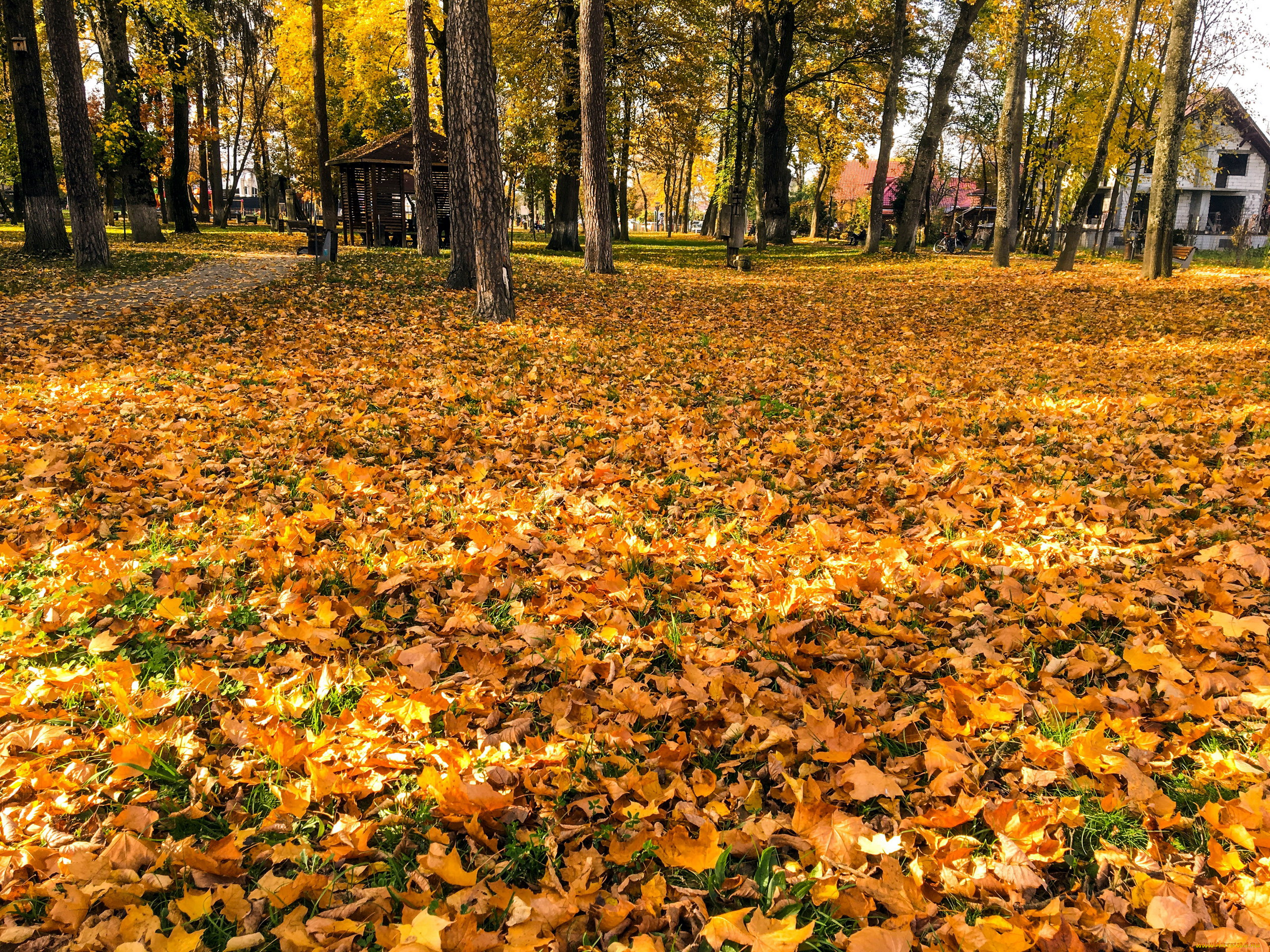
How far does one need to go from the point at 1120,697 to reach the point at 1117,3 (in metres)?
29.7

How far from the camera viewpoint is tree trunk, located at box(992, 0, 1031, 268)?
17.7 meters

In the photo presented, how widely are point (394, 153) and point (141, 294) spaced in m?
16.8

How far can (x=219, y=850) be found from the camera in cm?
189

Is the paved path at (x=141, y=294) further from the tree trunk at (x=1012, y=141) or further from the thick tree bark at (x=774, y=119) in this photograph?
the tree trunk at (x=1012, y=141)

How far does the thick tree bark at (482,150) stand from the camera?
8.93 m

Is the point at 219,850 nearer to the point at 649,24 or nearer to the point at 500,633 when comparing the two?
the point at 500,633

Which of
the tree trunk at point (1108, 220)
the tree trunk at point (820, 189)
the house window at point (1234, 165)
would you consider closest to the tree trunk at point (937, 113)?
the tree trunk at point (1108, 220)

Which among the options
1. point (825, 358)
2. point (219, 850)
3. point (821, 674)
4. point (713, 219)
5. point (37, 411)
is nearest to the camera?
point (219, 850)

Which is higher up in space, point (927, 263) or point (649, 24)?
point (649, 24)

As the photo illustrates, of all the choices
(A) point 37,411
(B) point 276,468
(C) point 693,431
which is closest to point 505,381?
(C) point 693,431

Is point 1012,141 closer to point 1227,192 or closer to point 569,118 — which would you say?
point 569,118

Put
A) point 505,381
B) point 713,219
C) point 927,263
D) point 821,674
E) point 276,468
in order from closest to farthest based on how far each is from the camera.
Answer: point 821,674
point 276,468
point 505,381
point 927,263
point 713,219

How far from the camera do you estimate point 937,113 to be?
21141 millimetres

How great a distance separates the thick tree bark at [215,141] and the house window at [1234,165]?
53393mm
